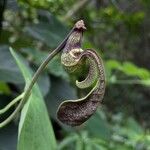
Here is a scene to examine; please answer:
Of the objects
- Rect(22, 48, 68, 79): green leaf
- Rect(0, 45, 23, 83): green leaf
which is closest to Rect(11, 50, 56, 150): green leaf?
Rect(0, 45, 23, 83): green leaf

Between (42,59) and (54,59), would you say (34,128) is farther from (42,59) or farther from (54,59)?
(54,59)

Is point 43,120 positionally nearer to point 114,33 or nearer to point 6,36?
point 6,36

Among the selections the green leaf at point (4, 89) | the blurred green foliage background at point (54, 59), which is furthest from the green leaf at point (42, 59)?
the green leaf at point (4, 89)

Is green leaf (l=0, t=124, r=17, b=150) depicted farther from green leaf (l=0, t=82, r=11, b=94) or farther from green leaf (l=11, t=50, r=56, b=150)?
green leaf (l=11, t=50, r=56, b=150)

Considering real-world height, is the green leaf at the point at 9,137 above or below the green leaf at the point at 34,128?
above

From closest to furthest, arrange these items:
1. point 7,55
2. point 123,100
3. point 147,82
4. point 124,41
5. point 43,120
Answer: point 43,120, point 7,55, point 147,82, point 124,41, point 123,100

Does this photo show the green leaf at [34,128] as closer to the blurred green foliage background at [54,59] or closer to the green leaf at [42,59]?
the blurred green foliage background at [54,59]

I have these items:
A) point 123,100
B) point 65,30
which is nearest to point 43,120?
point 65,30
